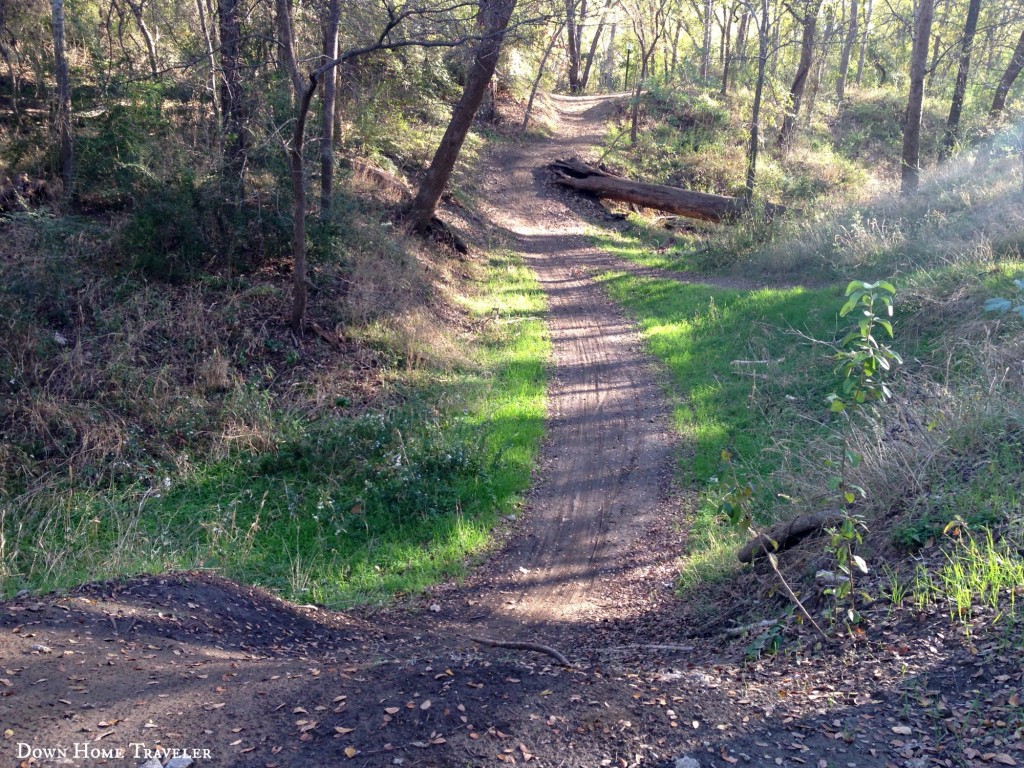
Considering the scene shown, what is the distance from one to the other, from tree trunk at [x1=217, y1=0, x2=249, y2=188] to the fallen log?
484 inches

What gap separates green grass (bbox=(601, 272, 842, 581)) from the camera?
25.8 feet

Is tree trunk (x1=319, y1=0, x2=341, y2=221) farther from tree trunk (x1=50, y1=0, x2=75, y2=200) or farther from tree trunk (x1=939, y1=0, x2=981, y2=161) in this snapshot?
tree trunk (x1=939, y1=0, x2=981, y2=161)

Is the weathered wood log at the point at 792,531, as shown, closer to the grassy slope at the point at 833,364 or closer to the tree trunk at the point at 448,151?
the grassy slope at the point at 833,364

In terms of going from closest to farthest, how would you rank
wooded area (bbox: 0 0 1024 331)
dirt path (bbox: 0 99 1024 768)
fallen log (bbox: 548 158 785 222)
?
dirt path (bbox: 0 99 1024 768) → wooded area (bbox: 0 0 1024 331) → fallen log (bbox: 548 158 785 222)

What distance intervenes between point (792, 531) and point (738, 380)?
5.45 metres

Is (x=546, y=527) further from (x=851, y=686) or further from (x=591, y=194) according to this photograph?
(x=591, y=194)

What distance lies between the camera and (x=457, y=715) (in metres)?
3.40

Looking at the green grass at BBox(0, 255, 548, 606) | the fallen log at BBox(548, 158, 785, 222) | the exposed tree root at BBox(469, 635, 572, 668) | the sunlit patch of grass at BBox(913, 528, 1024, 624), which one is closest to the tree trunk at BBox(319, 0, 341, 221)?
the green grass at BBox(0, 255, 548, 606)

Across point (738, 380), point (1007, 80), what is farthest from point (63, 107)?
point (1007, 80)

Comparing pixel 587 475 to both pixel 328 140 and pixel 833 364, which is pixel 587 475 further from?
pixel 328 140

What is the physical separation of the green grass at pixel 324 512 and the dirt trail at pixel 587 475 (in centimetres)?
46

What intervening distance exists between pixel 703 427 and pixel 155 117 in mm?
9827

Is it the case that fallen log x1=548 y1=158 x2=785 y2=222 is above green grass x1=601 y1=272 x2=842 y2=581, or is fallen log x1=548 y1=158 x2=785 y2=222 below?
above

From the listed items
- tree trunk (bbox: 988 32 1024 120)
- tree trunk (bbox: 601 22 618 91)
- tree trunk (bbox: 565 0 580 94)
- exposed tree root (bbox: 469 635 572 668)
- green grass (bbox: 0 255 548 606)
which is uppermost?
tree trunk (bbox: 601 22 618 91)
